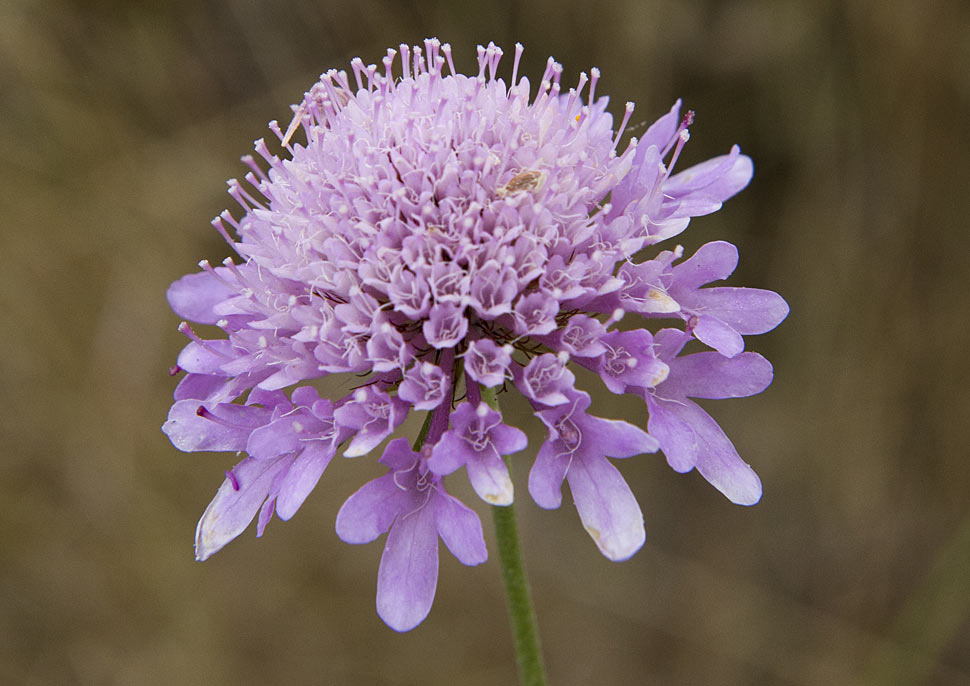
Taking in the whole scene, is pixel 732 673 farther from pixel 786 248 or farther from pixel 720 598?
pixel 786 248

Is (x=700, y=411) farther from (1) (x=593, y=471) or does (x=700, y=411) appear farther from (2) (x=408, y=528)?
(2) (x=408, y=528)

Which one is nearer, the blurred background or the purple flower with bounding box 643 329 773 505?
the purple flower with bounding box 643 329 773 505

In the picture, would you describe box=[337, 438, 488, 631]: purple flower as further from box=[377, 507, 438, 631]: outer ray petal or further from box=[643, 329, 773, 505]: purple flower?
box=[643, 329, 773, 505]: purple flower

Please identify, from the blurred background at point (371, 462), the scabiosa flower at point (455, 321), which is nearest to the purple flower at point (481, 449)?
the scabiosa flower at point (455, 321)

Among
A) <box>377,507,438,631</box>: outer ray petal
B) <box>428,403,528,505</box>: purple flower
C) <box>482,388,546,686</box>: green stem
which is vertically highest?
<box>428,403,528,505</box>: purple flower

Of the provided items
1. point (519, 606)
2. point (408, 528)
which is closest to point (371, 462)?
point (519, 606)

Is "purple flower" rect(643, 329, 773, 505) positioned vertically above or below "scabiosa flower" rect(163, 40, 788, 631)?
below

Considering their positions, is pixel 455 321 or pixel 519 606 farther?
pixel 519 606

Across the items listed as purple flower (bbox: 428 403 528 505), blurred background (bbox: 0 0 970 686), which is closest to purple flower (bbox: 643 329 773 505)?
purple flower (bbox: 428 403 528 505)
